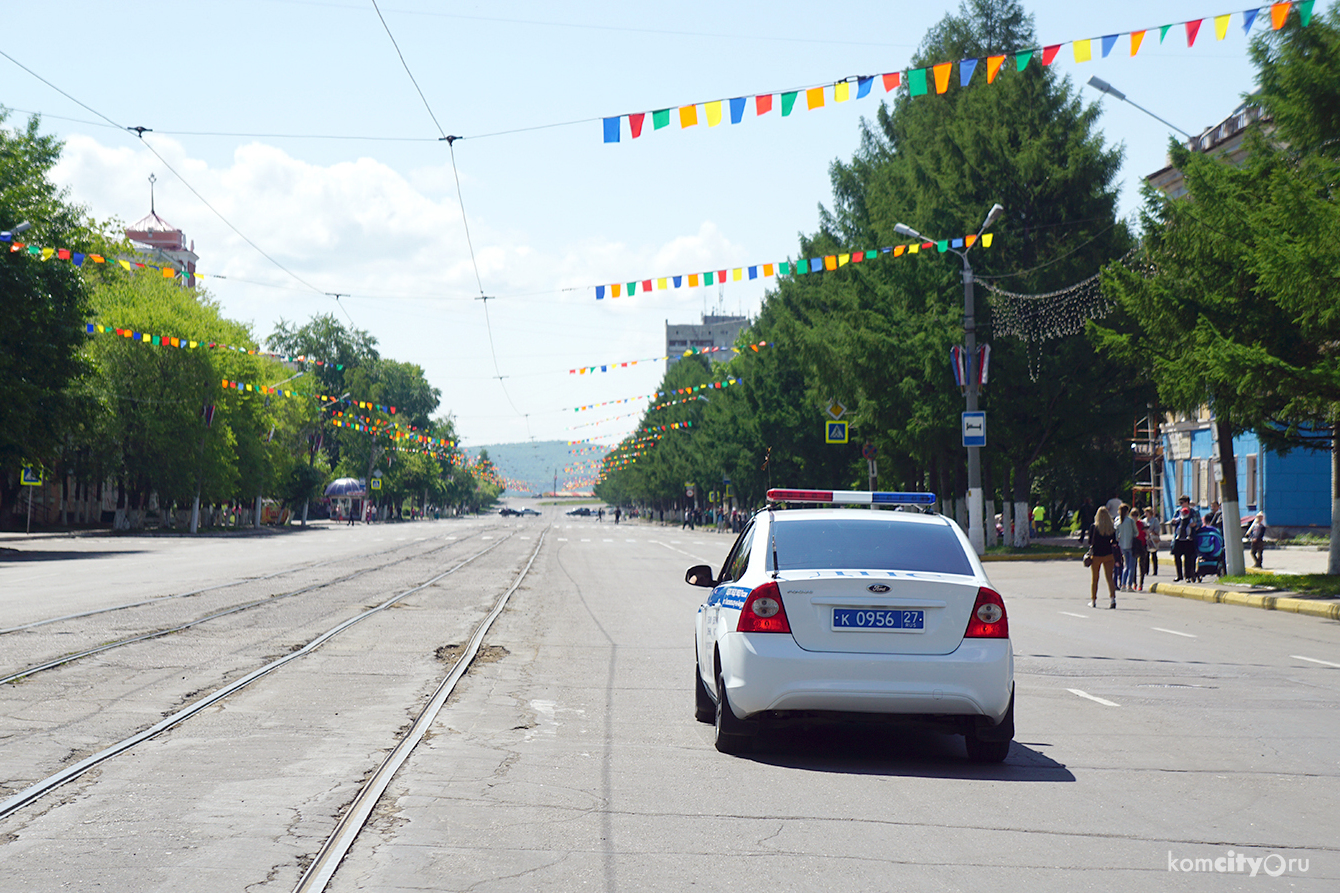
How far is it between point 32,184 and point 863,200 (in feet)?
97.4

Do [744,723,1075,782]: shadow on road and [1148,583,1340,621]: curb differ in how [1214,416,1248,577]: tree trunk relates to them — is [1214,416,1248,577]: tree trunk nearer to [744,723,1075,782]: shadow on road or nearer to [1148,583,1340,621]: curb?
[1148,583,1340,621]: curb

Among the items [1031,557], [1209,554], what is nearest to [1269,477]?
[1031,557]

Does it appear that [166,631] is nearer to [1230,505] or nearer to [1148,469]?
[1230,505]

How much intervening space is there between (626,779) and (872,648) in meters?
1.59

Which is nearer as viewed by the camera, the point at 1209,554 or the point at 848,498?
the point at 848,498

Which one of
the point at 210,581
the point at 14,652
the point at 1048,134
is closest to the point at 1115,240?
the point at 1048,134

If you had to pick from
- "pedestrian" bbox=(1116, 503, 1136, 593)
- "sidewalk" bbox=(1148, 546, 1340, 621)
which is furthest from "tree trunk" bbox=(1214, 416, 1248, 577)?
"pedestrian" bbox=(1116, 503, 1136, 593)

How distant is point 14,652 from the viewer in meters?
12.5

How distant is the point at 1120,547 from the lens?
25.3 m

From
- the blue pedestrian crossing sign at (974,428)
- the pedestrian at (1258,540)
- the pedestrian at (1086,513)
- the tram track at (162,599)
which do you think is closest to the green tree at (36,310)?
the tram track at (162,599)

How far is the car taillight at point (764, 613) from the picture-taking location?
25.3ft

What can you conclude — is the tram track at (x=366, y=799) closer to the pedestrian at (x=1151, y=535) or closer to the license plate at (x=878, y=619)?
the license plate at (x=878, y=619)

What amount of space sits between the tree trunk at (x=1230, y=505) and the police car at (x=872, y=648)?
1901 centimetres

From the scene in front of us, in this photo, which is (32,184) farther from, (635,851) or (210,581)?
(635,851)
